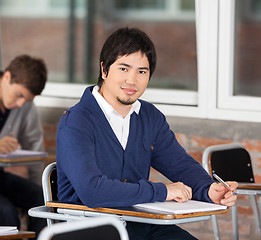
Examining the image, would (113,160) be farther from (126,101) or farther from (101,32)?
(101,32)

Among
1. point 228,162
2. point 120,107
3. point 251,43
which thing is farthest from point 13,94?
point 251,43

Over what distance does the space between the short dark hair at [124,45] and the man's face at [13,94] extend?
1571mm

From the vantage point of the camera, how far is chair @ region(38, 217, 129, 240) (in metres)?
2.05

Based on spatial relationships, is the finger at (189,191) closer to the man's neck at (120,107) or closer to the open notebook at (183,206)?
the open notebook at (183,206)

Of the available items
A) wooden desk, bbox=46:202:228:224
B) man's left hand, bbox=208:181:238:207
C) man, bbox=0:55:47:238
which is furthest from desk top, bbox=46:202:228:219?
man, bbox=0:55:47:238

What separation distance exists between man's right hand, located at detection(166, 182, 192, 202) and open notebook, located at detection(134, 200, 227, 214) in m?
0.02

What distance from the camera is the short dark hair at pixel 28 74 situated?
14.5 feet

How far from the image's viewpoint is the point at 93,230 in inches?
84.9

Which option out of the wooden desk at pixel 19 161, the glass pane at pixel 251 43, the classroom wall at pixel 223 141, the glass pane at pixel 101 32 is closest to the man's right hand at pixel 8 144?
the wooden desk at pixel 19 161

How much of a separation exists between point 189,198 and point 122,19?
13029mm

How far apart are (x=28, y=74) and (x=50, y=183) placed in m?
1.53

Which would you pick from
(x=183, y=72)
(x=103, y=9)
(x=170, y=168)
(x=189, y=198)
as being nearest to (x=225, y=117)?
(x=170, y=168)

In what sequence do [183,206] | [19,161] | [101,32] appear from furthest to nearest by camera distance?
[101,32] < [19,161] < [183,206]

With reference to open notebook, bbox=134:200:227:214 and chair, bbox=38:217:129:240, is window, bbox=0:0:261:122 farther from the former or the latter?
chair, bbox=38:217:129:240
